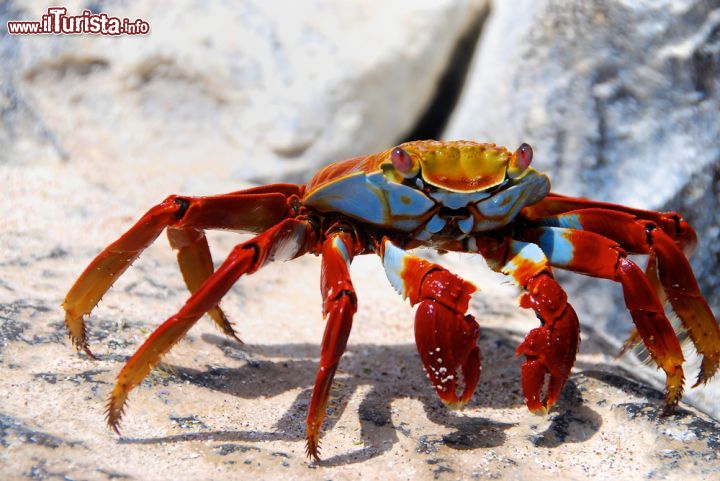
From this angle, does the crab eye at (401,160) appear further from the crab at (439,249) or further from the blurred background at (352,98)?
the blurred background at (352,98)

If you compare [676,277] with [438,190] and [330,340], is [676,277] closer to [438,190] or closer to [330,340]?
[438,190]

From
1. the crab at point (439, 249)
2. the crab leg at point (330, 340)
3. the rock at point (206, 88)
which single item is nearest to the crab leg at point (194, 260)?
the crab at point (439, 249)

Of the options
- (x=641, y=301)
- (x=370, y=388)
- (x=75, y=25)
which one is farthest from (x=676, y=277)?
(x=75, y=25)

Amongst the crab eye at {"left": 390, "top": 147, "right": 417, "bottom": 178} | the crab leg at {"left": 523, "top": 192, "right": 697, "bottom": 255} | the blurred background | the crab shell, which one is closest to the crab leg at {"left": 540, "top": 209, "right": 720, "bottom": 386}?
the crab leg at {"left": 523, "top": 192, "right": 697, "bottom": 255}

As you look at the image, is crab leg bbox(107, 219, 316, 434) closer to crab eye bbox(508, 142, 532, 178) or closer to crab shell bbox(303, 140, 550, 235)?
crab shell bbox(303, 140, 550, 235)

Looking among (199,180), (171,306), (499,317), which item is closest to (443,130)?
(199,180)

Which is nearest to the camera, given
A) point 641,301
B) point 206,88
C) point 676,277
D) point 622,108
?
point 641,301
